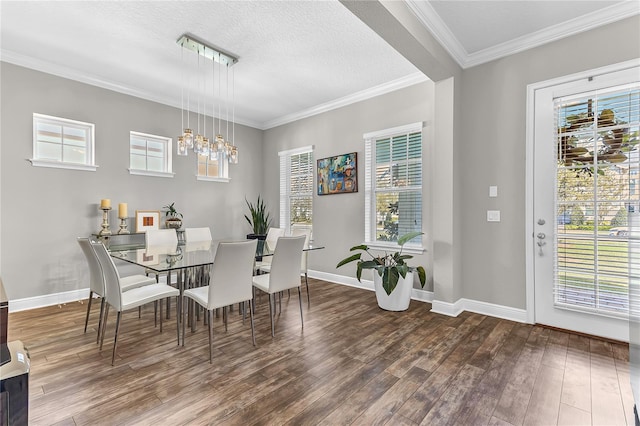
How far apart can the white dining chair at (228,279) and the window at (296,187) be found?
2.48 meters

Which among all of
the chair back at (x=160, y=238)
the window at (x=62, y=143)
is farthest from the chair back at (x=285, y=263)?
the window at (x=62, y=143)

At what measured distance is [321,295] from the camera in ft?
12.7

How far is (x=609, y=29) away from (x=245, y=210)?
5.06m

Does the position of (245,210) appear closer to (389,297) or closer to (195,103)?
(195,103)

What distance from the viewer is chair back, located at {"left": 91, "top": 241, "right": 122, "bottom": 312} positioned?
7.19 feet

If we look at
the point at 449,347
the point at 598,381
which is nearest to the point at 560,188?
the point at 598,381

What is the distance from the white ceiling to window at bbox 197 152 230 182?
4.07 ft

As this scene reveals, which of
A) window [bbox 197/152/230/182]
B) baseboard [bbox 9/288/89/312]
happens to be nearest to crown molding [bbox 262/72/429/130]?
window [bbox 197/152/230/182]

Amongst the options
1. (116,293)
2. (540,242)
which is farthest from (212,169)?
(540,242)

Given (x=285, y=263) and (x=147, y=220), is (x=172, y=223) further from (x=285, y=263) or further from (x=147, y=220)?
(x=285, y=263)

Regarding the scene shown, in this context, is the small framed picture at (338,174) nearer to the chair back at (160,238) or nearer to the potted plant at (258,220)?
the potted plant at (258,220)

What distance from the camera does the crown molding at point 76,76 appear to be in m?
3.23

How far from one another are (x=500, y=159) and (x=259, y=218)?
3672 millimetres

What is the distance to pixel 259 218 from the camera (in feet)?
17.1
